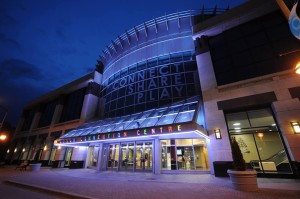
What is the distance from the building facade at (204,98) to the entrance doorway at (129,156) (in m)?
0.10

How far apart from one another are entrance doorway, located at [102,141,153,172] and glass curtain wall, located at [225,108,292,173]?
327 inches

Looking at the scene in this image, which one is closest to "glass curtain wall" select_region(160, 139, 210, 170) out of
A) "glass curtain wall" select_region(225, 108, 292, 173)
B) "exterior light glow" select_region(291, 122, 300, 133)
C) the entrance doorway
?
the entrance doorway

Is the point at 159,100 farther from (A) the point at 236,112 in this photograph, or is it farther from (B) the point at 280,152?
(B) the point at 280,152

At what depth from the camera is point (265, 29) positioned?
551 inches

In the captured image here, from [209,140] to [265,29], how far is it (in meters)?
11.6

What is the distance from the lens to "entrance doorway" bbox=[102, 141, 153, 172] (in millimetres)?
15534

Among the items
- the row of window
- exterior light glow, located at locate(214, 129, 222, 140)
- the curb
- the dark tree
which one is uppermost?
the row of window

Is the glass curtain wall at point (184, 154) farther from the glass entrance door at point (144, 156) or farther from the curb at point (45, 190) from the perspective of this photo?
the curb at point (45, 190)

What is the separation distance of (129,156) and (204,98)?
10.2 meters

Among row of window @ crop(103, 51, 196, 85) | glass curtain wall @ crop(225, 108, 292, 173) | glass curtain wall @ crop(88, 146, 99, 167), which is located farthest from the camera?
glass curtain wall @ crop(88, 146, 99, 167)

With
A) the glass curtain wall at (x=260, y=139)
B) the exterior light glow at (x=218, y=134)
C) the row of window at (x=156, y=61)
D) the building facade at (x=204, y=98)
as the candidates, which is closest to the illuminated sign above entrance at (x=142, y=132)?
the building facade at (x=204, y=98)

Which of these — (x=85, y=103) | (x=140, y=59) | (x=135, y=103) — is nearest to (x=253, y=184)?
(x=135, y=103)

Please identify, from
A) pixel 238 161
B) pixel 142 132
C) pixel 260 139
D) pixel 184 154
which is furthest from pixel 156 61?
pixel 238 161

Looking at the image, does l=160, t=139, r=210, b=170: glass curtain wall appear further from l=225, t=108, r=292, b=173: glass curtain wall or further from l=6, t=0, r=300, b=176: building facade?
l=225, t=108, r=292, b=173: glass curtain wall
